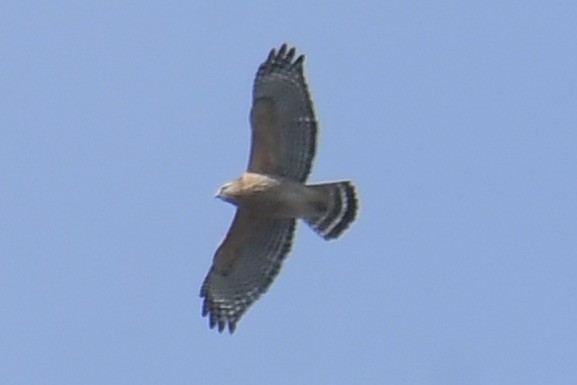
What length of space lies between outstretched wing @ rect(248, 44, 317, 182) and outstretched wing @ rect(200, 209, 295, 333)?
65cm

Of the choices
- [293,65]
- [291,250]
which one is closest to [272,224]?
[291,250]

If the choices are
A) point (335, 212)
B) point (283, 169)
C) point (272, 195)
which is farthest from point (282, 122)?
point (335, 212)

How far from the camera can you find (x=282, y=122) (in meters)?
17.5

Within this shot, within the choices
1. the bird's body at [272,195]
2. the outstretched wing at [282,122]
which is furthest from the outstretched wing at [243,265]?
the outstretched wing at [282,122]

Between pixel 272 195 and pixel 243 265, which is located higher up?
pixel 272 195

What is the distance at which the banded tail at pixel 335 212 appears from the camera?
58.1 feet

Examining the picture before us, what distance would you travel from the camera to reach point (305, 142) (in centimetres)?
1756

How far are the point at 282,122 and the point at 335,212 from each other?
1051 mm

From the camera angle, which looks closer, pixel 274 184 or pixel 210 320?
pixel 274 184

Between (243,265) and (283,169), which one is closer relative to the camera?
(283,169)

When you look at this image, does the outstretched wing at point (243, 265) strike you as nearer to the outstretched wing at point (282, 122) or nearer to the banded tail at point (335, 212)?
the banded tail at point (335, 212)

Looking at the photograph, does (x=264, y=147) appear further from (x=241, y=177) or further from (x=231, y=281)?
(x=231, y=281)

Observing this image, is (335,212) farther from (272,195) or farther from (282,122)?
(282,122)

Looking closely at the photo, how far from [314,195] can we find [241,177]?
75cm
